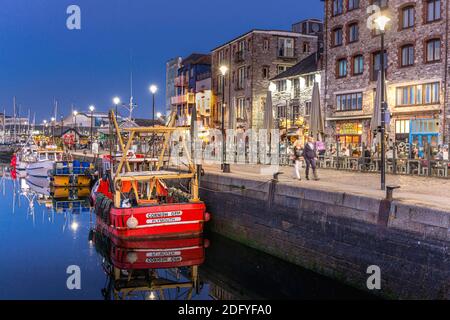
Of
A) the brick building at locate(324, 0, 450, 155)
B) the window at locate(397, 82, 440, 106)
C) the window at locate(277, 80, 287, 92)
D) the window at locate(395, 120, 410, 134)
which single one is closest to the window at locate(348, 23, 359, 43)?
the brick building at locate(324, 0, 450, 155)

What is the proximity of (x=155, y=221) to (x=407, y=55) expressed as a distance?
78.8ft

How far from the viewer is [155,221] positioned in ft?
66.6

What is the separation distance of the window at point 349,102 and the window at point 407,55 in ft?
15.1

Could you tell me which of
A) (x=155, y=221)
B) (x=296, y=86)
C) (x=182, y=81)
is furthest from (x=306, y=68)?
(x=155, y=221)

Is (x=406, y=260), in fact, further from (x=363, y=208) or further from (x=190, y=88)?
(x=190, y=88)

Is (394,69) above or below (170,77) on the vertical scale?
below

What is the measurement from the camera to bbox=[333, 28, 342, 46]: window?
143 ft

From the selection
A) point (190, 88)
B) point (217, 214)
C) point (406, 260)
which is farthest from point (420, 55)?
point (190, 88)

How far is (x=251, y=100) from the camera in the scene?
2311 inches

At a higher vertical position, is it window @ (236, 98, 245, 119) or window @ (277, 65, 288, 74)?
window @ (277, 65, 288, 74)

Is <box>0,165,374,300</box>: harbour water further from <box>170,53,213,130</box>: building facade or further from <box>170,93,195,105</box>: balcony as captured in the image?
<box>170,93,195,105</box>: balcony

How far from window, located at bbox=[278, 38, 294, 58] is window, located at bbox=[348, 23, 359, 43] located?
699 inches

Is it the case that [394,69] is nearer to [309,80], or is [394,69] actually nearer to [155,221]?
[309,80]
